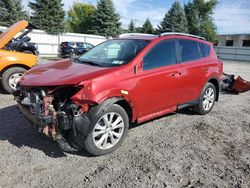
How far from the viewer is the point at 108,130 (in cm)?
397

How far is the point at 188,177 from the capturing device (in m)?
3.43

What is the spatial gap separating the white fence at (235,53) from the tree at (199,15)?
475 inches

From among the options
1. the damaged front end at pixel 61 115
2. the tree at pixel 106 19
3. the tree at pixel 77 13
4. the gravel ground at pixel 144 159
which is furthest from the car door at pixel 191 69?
the tree at pixel 77 13

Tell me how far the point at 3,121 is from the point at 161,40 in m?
3.46

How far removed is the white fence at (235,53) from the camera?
101 feet

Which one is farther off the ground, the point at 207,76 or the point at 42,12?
the point at 42,12

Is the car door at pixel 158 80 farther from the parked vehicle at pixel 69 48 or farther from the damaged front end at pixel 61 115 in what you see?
the parked vehicle at pixel 69 48

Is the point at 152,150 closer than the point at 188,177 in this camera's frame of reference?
No

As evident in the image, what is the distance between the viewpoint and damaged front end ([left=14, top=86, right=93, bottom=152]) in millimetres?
3561

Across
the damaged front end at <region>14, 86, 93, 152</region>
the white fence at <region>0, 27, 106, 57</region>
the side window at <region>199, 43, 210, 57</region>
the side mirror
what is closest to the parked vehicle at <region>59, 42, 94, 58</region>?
the white fence at <region>0, 27, 106, 57</region>

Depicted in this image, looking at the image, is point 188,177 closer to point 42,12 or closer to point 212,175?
point 212,175

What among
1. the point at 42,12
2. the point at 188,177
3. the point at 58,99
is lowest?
the point at 188,177

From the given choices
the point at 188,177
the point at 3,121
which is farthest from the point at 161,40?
the point at 3,121

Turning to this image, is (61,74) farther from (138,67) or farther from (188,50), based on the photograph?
(188,50)
